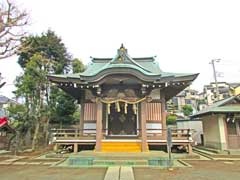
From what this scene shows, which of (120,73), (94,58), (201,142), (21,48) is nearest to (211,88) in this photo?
(201,142)

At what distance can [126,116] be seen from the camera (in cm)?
1441

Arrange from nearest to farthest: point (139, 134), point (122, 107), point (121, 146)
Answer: point (121, 146) → point (139, 134) → point (122, 107)

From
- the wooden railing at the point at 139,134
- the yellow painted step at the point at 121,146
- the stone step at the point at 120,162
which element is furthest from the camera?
the wooden railing at the point at 139,134

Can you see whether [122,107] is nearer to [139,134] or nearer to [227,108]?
[139,134]

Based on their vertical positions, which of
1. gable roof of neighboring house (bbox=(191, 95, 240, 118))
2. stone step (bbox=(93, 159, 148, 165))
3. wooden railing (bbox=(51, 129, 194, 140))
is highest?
gable roof of neighboring house (bbox=(191, 95, 240, 118))

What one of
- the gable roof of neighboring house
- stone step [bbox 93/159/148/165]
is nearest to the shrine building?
stone step [bbox 93/159/148/165]

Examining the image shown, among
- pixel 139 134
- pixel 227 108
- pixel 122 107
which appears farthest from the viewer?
pixel 227 108

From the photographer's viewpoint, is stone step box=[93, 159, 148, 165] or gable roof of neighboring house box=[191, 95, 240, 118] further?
gable roof of neighboring house box=[191, 95, 240, 118]

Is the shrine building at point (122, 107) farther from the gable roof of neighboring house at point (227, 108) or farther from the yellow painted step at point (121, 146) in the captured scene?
the gable roof of neighboring house at point (227, 108)

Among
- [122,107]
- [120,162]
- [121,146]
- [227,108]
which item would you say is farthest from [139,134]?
[227,108]

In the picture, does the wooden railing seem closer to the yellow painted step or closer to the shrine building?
the shrine building

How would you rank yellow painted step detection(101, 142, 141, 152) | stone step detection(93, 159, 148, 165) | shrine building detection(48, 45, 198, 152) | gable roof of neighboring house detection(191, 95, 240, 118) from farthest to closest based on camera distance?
gable roof of neighboring house detection(191, 95, 240, 118) → shrine building detection(48, 45, 198, 152) → yellow painted step detection(101, 142, 141, 152) → stone step detection(93, 159, 148, 165)

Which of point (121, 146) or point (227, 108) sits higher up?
point (227, 108)

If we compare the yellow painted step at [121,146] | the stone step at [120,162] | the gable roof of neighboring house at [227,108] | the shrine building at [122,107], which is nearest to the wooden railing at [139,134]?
the shrine building at [122,107]
